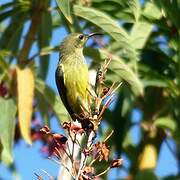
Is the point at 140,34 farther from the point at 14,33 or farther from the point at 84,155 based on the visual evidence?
the point at 84,155

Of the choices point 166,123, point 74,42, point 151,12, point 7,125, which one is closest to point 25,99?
point 7,125

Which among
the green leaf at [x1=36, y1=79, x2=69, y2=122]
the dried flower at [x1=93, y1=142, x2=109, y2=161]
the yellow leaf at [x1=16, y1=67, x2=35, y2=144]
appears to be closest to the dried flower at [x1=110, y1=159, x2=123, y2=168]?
the dried flower at [x1=93, y1=142, x2=109, y2=161]

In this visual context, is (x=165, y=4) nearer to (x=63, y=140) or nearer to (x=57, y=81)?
(x=57, y=81)

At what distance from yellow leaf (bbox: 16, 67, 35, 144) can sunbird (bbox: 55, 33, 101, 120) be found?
0.19 metres

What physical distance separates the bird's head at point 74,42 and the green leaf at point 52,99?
25 centimetres

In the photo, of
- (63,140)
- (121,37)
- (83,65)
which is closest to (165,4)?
(121,37)

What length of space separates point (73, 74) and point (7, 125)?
1.50ft

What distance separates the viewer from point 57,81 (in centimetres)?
416

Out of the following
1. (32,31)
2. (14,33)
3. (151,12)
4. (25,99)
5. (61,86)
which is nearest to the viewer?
(61,86)

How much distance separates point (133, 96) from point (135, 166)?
48 centimetres

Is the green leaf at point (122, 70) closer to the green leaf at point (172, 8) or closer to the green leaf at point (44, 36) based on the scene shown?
the green leaf at point (172, 8)

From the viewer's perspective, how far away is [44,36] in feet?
16.1

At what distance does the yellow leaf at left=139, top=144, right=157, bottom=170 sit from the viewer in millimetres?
4809

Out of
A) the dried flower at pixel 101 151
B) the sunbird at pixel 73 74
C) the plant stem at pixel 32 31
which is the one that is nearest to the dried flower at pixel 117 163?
the dried flower at pixel 101 151
